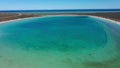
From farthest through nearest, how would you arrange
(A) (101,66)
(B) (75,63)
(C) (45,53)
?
(C) (45,53) → (B) (75,63) → (A) (101,66)

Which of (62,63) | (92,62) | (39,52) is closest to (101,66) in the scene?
(92,62)

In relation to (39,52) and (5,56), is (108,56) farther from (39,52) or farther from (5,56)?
(5,56)

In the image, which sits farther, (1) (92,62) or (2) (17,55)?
(2) (17,55)

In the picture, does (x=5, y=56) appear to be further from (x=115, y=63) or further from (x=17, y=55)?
(x=115, y=63)

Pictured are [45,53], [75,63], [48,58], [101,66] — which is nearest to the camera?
[101,66]

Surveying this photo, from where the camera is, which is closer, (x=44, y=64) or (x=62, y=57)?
(x=44, y=64)

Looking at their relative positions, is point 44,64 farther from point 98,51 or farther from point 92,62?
point 98,51

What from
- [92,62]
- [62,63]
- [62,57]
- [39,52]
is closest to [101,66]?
[92,62]

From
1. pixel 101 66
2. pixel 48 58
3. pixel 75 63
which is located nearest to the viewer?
pixel 101 66

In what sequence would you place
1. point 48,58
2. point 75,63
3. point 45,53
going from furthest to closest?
point 45,53 < point 48,58 < point 75,63
